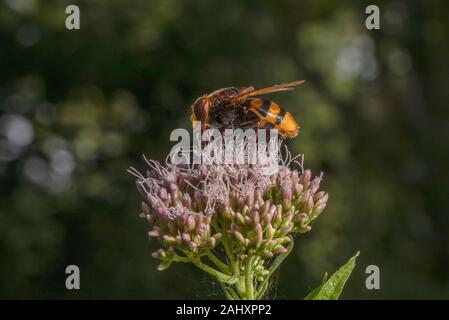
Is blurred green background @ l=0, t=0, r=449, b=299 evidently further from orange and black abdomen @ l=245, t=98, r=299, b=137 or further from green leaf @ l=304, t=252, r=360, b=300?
green leaf @ l=304, t=252, r=360, b=300

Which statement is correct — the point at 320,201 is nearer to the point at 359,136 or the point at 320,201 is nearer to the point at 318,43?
the point at 359,136

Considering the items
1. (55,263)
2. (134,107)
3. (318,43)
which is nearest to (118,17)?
(134,107)

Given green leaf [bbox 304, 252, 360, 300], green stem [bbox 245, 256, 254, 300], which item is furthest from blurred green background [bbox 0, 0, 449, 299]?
green leaf [bbox 304, 252, 360, 300]

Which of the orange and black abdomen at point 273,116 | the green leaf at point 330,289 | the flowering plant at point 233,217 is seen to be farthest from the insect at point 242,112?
the green leaf at point 330,289

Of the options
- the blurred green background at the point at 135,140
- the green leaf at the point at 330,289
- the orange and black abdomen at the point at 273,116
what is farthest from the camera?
the blurred green background at the point at 135,140

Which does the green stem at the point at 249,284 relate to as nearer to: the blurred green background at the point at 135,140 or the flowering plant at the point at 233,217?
the flowering plant at the point at 233,217

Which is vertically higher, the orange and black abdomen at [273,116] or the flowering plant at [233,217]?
the orange and black abdomen at [273,116]

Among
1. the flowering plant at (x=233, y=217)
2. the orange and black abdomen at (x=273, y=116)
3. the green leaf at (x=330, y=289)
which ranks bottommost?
the green leaf at (x=330, y=289)
